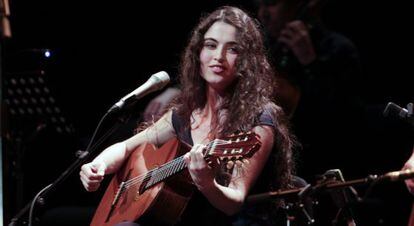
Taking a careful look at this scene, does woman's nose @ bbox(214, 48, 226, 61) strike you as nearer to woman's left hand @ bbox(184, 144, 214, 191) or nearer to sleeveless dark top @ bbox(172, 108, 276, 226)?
sleeveless dark top @ bbox(172, 108, 276, 226)

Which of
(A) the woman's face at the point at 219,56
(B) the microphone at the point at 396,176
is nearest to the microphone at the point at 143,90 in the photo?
(A) the woman's face at the point at 219,56

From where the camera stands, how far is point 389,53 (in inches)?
233

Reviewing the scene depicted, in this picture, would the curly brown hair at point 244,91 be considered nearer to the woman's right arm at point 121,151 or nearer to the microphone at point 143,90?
the woman's right arm at point 121,151

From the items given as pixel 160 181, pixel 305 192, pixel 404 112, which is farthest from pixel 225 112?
pixel 305 192

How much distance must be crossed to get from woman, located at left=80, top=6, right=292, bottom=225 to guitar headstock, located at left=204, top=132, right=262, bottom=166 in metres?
0.21

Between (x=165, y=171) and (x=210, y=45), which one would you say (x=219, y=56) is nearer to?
(x=210, y=45)

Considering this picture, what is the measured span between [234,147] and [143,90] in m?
0.68

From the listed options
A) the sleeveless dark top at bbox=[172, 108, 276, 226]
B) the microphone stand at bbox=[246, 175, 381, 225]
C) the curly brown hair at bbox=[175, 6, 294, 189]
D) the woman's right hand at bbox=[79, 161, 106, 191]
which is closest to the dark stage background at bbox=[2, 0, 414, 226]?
the woman's right hand at bbox=[79, 161, 106, 191]

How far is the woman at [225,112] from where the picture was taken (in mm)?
3719

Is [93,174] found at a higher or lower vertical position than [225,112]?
lower

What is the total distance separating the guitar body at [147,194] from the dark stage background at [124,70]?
126 cm

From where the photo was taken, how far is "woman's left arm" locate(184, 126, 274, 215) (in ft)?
11.0

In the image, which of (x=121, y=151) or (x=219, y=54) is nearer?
(x=219, y=54)

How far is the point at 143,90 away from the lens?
12.3ft
